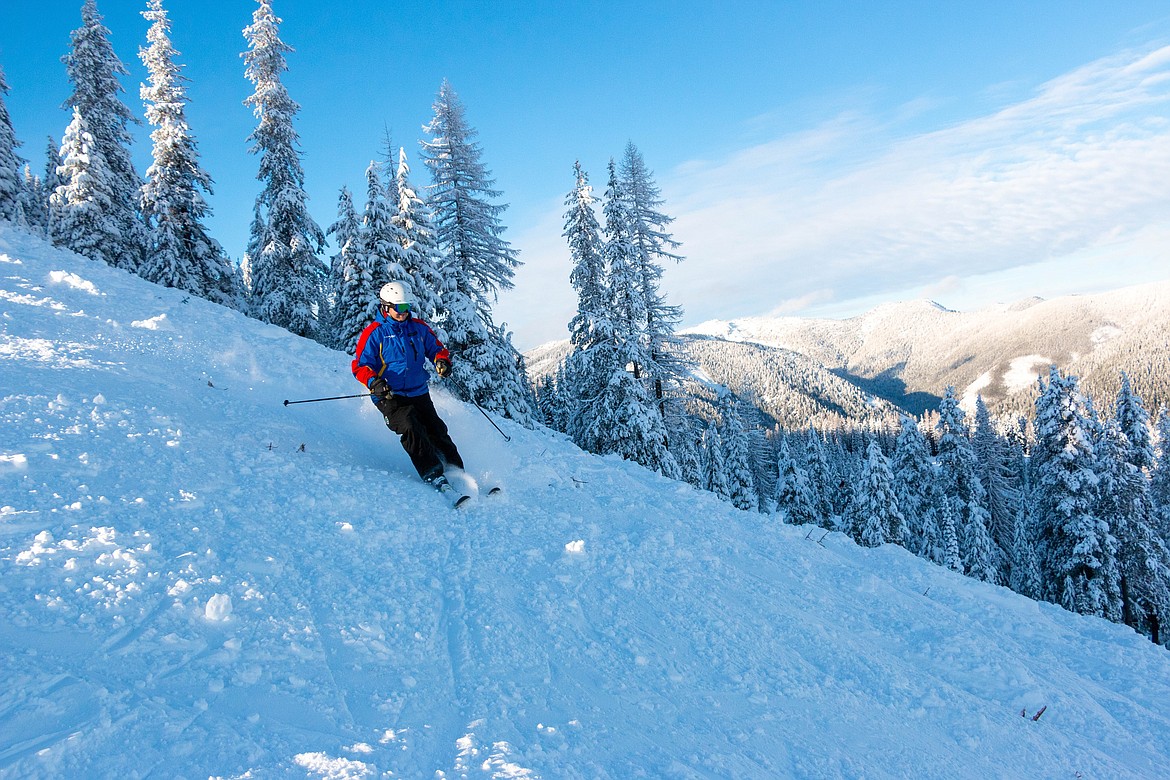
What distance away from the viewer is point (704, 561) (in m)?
5.70

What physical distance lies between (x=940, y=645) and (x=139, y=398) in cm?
963

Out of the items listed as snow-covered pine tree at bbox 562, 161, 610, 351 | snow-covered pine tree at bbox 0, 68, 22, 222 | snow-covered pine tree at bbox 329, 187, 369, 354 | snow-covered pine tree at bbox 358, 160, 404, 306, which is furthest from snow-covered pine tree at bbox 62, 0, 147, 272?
snow-covered pine tree at bbox 562, 161, 610, 351

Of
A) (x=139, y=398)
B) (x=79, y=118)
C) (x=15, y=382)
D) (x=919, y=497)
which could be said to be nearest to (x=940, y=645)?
(x=139, y=398)

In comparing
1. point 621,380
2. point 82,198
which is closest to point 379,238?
point 621,380

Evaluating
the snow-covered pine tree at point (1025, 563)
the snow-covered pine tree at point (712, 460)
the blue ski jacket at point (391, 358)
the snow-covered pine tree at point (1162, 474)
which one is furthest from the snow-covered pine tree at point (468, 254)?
the snow-covered pine tree at point (1162, 474)

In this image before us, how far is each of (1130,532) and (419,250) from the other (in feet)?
106

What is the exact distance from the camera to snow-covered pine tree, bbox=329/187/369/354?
68.2 ft

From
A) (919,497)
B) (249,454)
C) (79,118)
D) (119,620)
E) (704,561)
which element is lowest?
(919,497)

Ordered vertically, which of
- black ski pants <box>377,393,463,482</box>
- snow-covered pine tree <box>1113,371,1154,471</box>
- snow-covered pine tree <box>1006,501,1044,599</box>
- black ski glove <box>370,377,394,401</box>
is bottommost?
snow-covered pine tree <box>1006,501,1044,599</box>

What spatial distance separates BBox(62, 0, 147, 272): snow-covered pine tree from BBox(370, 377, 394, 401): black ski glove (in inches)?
905

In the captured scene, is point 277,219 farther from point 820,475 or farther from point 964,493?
point 820,475

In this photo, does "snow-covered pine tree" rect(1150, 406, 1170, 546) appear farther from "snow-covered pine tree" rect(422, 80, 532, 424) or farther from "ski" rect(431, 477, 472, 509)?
"ski" rect(431, 477, 472, 509)

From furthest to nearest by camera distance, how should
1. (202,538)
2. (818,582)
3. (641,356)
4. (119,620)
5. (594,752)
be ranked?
(641,356) < (818,582) < (202,538) < (119,620) < (594,752)

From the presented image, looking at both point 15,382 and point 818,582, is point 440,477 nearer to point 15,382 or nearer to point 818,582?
point 818,582
